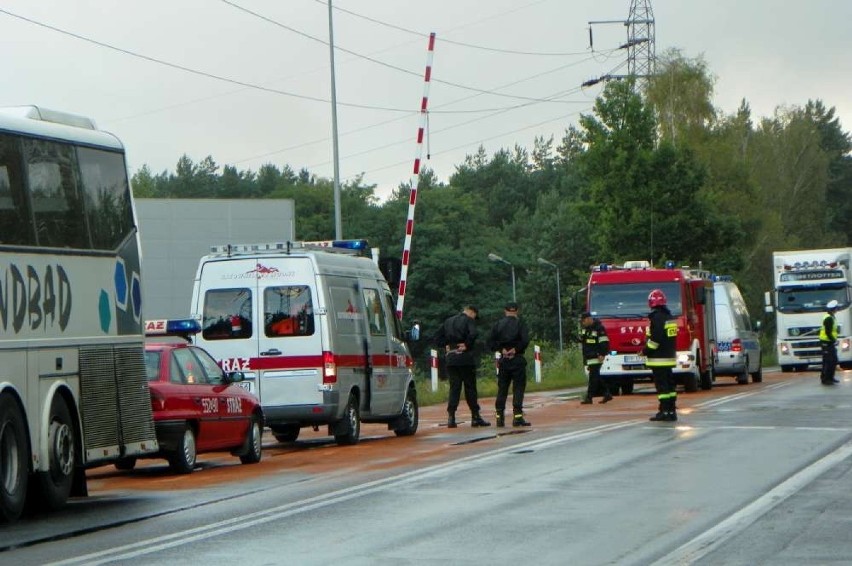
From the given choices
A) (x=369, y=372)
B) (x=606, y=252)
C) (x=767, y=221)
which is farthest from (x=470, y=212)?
(x=369, y=372)

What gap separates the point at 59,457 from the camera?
1338cm

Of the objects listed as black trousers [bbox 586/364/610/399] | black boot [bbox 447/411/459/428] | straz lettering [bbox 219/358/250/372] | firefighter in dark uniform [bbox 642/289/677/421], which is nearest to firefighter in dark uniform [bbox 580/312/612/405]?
black trousers [bbox 586/364/610/399]

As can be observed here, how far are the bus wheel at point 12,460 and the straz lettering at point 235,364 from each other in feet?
24.2

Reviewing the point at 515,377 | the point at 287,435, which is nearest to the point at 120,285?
the point at 515,377

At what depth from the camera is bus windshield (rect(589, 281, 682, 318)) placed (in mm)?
34219

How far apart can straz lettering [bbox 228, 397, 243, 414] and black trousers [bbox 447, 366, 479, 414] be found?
578cm

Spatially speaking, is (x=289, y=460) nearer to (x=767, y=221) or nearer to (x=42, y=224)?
(x=42, y=224)

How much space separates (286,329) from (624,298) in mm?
15576

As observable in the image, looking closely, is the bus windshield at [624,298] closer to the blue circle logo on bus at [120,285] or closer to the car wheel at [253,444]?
the car wheel at [253,444]

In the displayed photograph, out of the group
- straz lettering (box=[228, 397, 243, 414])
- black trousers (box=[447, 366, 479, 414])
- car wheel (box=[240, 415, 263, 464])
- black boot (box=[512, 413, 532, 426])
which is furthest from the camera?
black trousers (box=[447, 366, 479, 414])

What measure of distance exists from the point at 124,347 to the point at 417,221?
282 ft

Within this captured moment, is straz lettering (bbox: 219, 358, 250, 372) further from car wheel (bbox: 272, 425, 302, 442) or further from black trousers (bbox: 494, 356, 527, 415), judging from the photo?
black trousers (bbox: 494, 356, 527, 415)

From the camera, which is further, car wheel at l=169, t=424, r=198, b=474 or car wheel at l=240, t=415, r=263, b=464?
car wheel at l=240, t=415, r=263, b=464

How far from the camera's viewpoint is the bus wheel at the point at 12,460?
40.3ft
